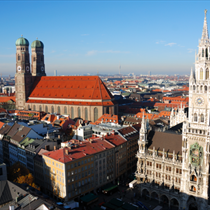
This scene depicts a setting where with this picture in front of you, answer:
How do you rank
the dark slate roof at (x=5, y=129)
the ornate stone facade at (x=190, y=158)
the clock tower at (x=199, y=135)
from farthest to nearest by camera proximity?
the dark slate roof at (x=5, y=129) < the ornate stone facade at (x=190, y=158) < the clock tower at (x=199, y=135)

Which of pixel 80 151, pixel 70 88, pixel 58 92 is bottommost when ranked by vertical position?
pixel 80 151

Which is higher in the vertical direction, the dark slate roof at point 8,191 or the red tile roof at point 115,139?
the red tile roof at point 115,139

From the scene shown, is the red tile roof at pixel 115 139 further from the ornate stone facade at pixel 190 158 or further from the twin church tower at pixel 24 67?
the twin church tower at pixel 24 67

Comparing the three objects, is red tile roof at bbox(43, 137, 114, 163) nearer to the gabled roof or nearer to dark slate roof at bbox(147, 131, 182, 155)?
dark slate roof at bbox(147, 131, 182, 155)

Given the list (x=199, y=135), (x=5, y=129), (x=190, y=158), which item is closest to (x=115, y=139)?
(x=190, y=158)

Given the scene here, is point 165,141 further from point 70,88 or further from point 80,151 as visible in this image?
point 70,88

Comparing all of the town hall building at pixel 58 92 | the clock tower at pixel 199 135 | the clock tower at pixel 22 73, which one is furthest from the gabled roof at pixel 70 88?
the clock tower at pixel 199 135
